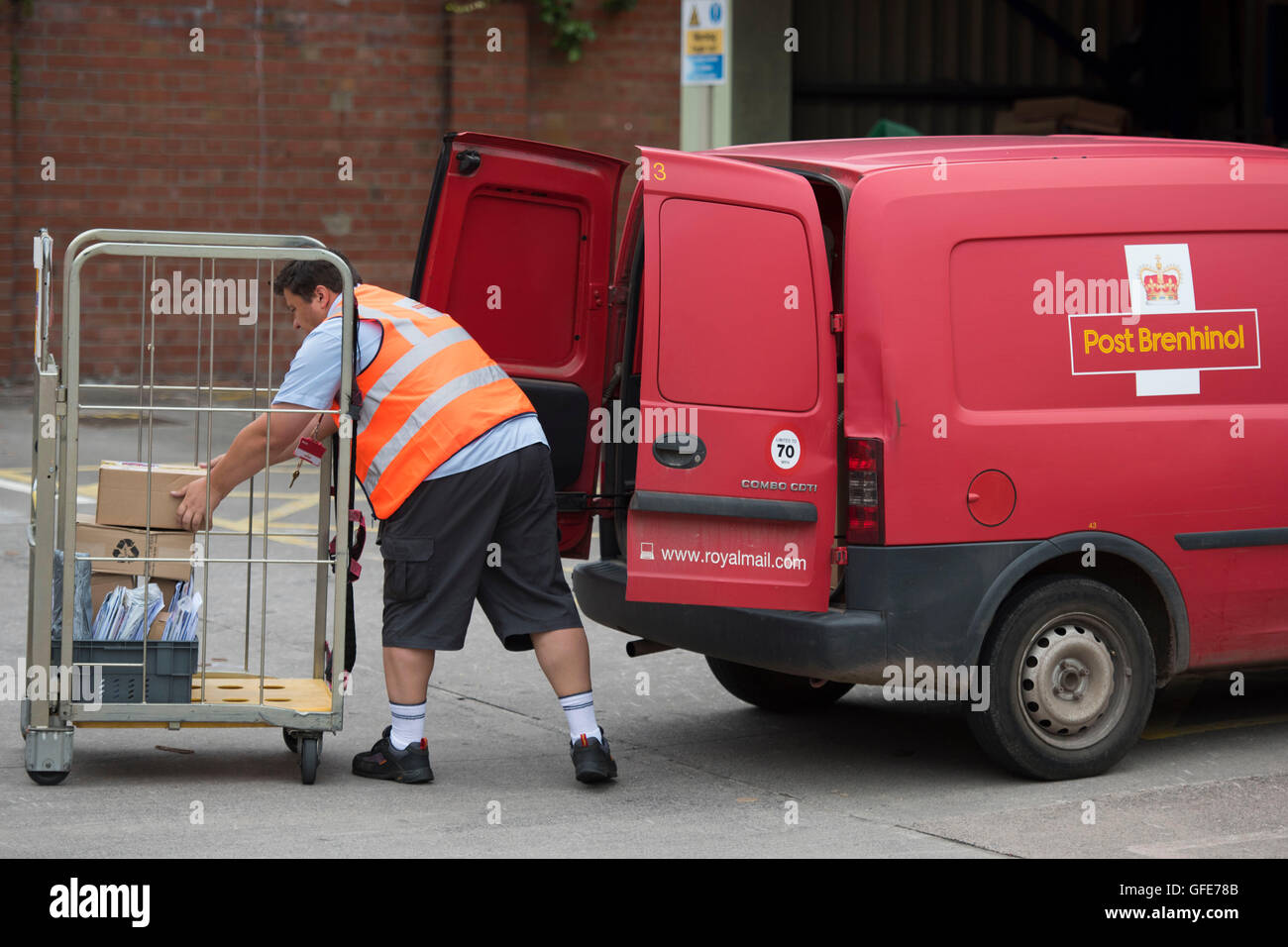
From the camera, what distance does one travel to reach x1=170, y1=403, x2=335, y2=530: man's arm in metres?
5.52

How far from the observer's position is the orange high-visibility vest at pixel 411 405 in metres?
5.60

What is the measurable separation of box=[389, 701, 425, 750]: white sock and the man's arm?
864mm

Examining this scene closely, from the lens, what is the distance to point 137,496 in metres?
5.60

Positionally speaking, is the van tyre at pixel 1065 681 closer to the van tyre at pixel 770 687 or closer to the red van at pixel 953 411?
the red van at pixel 953 411

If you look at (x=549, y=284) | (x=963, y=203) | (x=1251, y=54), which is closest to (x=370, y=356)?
(x=549, y=284)

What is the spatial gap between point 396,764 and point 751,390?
166 cm

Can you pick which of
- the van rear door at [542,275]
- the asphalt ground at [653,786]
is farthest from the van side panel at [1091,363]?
the van rear door at [542,275]

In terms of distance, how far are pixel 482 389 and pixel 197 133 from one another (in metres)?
9.81

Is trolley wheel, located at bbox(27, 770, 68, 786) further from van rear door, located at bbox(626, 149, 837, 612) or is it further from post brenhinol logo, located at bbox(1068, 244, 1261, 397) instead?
post brenhinol logo, located at bbox(1068, 244, 1261, 397)

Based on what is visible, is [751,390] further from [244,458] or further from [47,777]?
[47,777]

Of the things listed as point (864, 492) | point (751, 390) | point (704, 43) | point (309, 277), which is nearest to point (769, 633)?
point (864, 492)

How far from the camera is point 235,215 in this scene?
582 inches

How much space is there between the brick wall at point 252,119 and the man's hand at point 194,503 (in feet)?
29.3

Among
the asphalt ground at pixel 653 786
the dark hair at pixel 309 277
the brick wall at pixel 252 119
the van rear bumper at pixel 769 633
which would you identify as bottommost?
the asphalt ground at pixel 653 786
